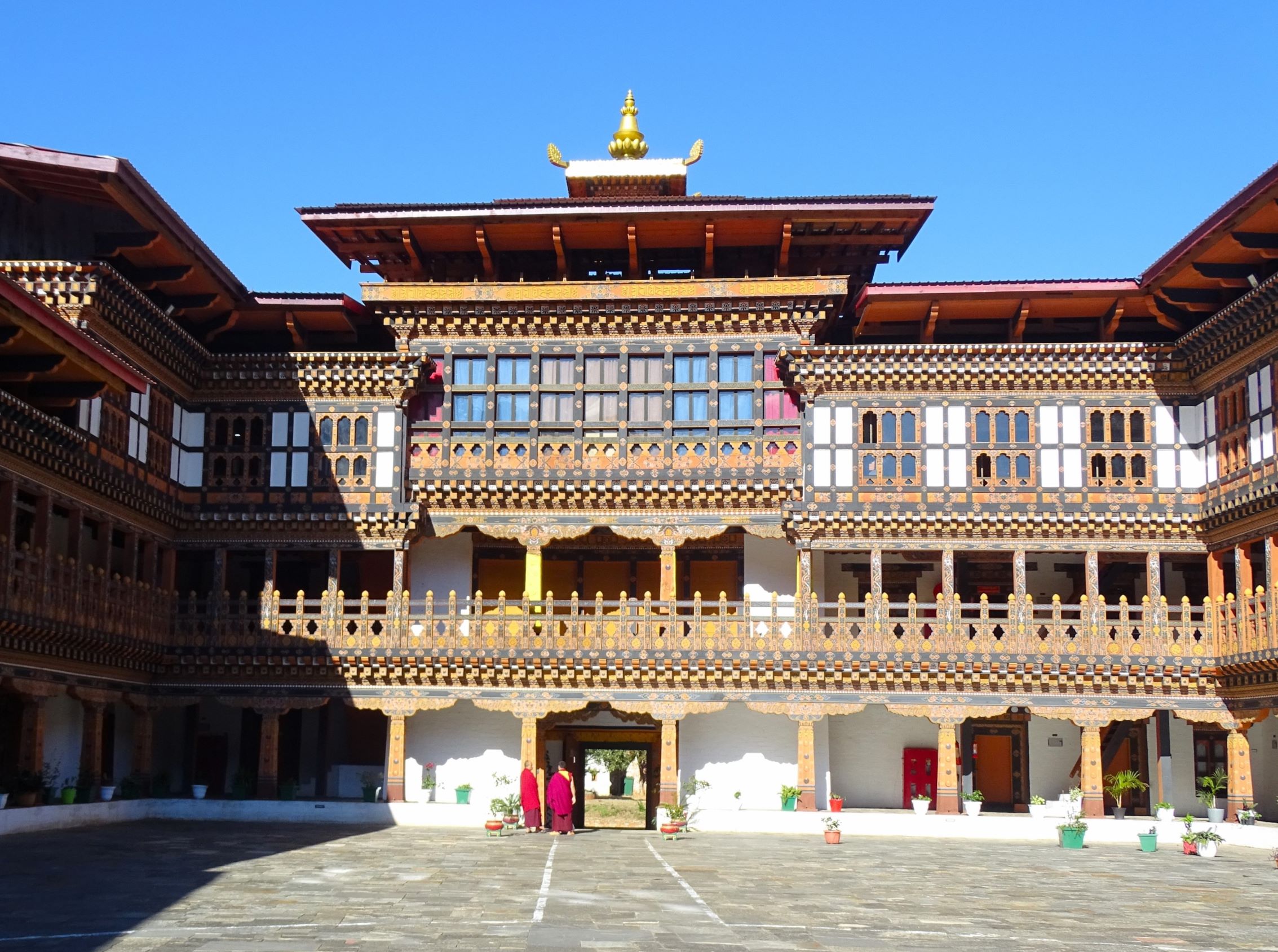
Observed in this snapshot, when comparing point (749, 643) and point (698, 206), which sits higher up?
point (698, 206)

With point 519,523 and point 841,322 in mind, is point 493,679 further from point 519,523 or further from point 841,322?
point 841,322

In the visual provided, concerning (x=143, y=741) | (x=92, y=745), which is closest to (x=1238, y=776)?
(x=143, y=741)

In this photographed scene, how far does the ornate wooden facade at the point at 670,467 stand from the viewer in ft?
111

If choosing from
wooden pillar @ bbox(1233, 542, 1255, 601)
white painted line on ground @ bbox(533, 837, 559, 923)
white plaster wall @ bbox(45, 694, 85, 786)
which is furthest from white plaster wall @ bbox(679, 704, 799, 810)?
white plaster wall @ bbox(45, 694, 85, 786)

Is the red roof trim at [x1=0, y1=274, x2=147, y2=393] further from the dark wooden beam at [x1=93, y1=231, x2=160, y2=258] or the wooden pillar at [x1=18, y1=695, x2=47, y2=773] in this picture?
the wooden pillar at [x1=18, y1=695, x2=47, y2=773]

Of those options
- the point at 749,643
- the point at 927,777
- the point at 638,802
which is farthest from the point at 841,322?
the point at 638,802

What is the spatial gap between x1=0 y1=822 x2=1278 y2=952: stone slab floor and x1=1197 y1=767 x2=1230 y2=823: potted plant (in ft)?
13.4

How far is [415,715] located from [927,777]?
1317 cm

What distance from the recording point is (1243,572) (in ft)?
106

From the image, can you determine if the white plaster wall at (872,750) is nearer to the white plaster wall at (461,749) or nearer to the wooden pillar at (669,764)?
the wooden pillar at (669,764)

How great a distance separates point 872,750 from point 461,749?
10500mm

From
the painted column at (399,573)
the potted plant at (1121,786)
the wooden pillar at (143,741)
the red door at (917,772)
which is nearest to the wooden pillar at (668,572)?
the painted column at (399,573)

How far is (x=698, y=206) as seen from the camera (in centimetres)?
3491

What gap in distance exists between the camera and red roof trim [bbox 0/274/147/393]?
898 inches
